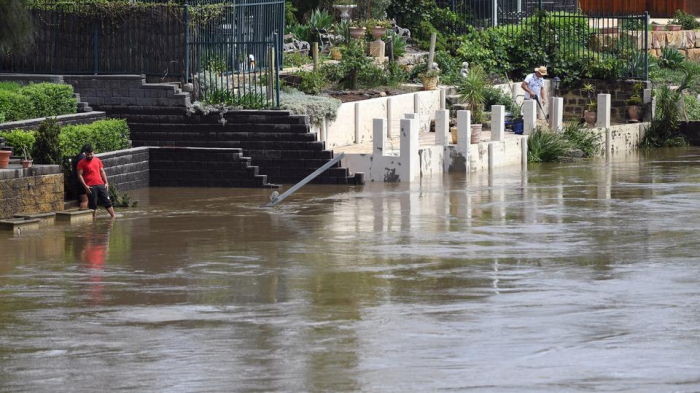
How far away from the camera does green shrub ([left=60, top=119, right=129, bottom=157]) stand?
25047mm

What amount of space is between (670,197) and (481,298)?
9.98m

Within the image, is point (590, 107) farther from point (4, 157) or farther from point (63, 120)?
point (4, 157)

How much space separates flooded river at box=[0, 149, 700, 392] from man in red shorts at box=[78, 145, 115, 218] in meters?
0.57

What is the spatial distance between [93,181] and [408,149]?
6517 mm

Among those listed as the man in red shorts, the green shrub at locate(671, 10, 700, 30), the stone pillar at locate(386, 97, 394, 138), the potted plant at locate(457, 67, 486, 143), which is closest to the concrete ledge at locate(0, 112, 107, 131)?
the man in red shorts

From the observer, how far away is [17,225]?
2108 cm

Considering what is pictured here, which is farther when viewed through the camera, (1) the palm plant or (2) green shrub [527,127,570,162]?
(1) the palm plant

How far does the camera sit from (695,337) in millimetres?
13227

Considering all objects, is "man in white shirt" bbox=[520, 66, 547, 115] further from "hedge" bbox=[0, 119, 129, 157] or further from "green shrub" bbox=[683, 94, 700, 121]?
"hedge" bbox=[0, 119, 129, 157]

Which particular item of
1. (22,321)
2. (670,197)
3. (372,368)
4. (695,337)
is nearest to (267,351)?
(372,368)

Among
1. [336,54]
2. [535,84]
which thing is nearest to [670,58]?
[535,84]

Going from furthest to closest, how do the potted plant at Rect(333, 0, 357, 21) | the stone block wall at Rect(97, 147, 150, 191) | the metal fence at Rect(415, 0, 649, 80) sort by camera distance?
the potted plant at Rect(333, 0, 357, 21), the metal fence at Rect(415, 0, 649, 80), the stone block wall at Rect(97, 147, 150, 191)

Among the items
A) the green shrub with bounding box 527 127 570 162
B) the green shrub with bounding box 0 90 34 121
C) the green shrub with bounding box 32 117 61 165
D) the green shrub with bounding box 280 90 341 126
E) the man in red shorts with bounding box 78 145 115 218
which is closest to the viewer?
the man in red shorts with bounding box 78 145 115 218

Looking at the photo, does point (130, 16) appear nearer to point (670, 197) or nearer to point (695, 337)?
point (670, 197)
